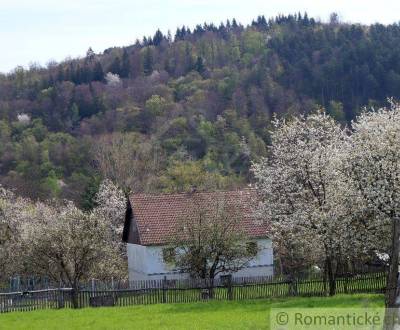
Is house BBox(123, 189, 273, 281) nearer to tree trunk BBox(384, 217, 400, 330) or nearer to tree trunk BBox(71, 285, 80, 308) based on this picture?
tree trunk BBox(71, 285, 80, 308)

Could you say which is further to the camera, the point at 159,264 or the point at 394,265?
the point at 159,264

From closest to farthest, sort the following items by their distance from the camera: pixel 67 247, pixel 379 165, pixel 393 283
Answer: pixel 393 283
pixel 379 165
pixel 67 247

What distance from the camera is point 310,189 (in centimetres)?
3055

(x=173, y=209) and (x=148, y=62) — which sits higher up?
(x=148, y=62)

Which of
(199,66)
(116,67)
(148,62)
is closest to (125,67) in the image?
(116,67)

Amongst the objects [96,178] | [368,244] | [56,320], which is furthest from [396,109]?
[96,178]

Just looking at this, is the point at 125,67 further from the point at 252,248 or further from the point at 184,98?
the point at 252,248

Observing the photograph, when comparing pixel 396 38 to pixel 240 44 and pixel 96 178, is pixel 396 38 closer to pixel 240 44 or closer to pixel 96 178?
pixel 240 44

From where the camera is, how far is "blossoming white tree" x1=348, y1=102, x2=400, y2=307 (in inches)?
1067

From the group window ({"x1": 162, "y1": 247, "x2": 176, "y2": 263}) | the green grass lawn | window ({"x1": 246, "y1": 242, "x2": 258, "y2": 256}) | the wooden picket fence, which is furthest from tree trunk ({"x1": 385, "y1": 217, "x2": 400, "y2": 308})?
window ({"x1": 246, "y1": 242, "x2": 258, "y2": 256})

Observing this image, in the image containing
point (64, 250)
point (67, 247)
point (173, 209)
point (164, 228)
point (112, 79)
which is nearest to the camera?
point (67, 247)

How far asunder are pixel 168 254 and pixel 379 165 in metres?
14.1

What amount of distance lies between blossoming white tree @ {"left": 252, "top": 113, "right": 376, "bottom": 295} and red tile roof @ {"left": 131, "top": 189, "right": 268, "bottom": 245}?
248 inches

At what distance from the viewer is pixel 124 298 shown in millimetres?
30766
